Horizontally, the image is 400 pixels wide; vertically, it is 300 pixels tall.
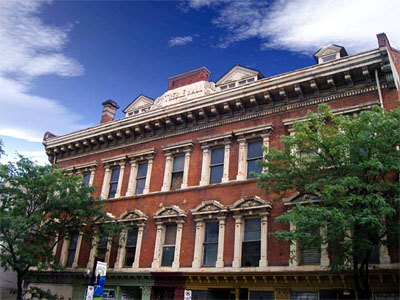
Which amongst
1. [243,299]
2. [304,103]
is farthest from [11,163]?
[304,103]

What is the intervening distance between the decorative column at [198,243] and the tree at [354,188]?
21.1ft

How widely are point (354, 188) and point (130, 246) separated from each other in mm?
12571

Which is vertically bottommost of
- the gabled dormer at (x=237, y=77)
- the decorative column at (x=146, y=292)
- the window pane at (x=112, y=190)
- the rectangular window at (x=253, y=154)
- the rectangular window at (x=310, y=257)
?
the decorative column at (x=146, y=292)

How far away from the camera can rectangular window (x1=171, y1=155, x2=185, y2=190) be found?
21219 millimetres

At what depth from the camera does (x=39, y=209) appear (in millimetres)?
19984

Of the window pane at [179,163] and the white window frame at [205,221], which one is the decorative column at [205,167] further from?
the window pane at [179,163]

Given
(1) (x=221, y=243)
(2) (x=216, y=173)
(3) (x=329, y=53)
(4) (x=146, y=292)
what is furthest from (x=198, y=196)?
(3) (x=329, y=53)

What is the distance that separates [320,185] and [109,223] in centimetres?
1206

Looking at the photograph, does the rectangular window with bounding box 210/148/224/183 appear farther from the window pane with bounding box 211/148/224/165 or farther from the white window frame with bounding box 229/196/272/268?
the white window frame with bounding box 229/196/272/268

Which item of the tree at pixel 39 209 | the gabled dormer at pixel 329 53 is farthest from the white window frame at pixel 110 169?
the gabled dormer at pixel 329 53

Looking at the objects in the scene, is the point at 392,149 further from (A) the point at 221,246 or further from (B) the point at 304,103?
(A) the point at 221,246

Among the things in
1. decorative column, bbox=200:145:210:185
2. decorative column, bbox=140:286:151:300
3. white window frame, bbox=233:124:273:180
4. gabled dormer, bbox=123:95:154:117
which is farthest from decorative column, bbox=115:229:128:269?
gabled dormer, bbox=123:95:154:117

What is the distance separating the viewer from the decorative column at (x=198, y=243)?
18.4 metres

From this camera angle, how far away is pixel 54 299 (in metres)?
19.5
